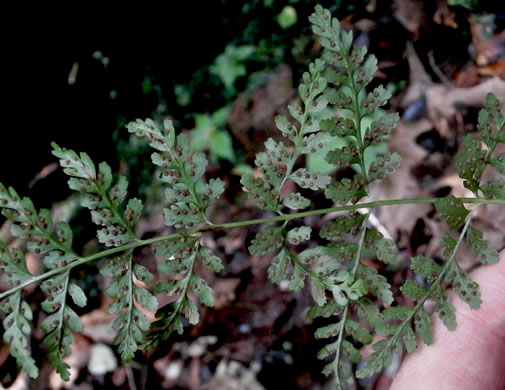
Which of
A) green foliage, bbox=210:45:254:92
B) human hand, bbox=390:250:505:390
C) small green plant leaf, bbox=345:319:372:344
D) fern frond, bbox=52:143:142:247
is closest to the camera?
fern frond, bbox=52:143:142:247

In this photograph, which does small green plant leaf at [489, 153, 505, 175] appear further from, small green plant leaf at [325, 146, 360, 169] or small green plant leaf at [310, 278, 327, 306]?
small green plant leaf at [310, 278, 327, 306]

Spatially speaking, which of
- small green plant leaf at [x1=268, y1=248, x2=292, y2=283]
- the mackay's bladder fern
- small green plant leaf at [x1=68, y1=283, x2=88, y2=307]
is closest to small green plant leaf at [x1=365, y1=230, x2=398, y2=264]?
the mackay's bladder fern

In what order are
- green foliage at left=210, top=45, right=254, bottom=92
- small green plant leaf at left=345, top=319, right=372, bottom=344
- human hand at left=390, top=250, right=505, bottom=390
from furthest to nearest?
green foliage at left=210, top=45, right=254, bottom=92
human hand at left=390, top=250, right=505, bottom=390
small green plant leaf at left=345, top=319, right=372, bottom=344

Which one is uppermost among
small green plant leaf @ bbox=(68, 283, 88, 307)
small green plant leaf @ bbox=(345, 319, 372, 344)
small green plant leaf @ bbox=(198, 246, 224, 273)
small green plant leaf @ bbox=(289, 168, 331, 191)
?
small green plant leaf @ bbox=(289, 168, 331, 191)

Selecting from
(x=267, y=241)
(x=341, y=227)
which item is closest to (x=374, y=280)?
(x=341, y=227)

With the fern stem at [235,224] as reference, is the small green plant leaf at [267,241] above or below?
below

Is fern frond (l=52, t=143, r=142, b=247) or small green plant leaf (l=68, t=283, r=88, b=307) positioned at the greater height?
fern frond (l=52, t=143, r=142, b=247)

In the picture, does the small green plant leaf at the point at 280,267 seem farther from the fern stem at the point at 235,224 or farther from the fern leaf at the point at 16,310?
the fern leaf at the point at 16,310

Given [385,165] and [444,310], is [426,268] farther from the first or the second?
[385,165]

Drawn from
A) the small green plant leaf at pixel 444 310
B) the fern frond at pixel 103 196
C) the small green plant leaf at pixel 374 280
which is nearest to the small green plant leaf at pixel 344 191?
the small green plant leaf at pixel 374 280
